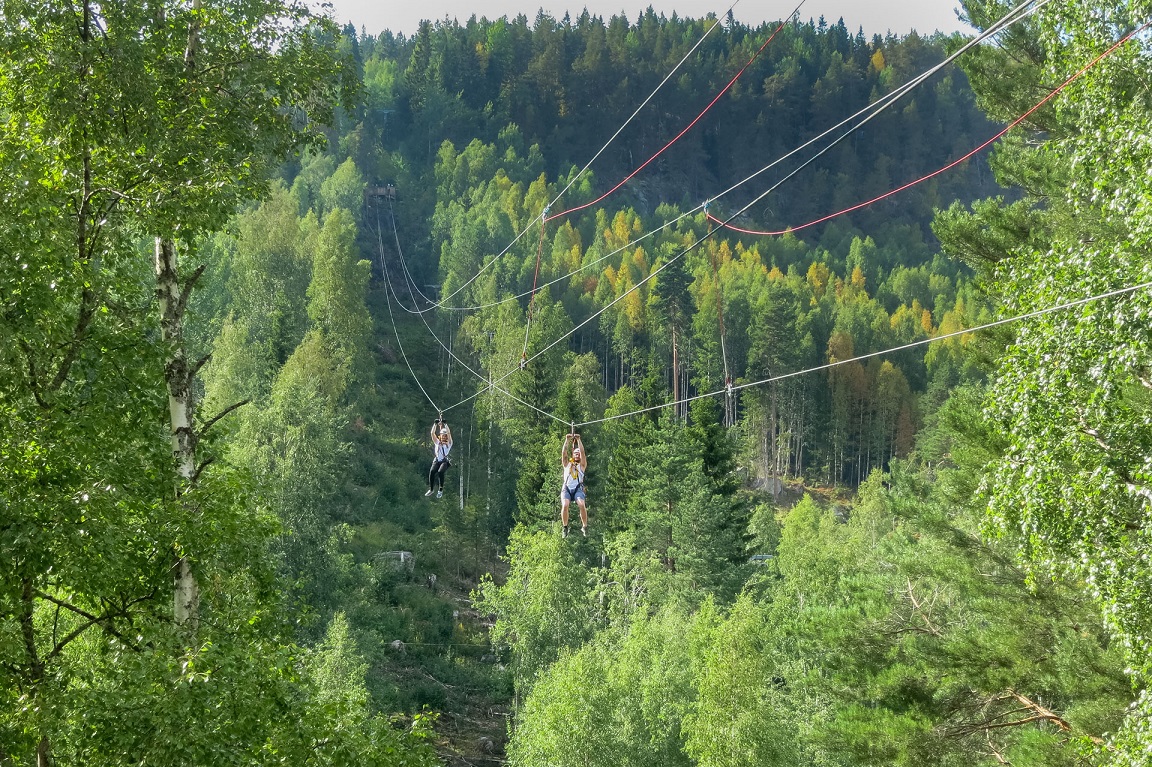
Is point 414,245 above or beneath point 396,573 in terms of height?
above

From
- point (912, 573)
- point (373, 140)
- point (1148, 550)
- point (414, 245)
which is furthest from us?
point (373, 140)

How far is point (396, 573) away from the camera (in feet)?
145

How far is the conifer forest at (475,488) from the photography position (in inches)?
290

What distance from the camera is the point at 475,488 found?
187 feet

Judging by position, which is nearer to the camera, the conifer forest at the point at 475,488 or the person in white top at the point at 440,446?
the conifer forest at the point at 475,488

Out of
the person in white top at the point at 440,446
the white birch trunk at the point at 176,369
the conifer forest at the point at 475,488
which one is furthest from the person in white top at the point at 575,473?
the white birch trunk at the point at 176,369

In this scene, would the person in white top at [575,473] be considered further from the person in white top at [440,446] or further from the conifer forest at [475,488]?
the person in white top at [440,446]

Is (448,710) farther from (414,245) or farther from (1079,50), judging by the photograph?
(414,245)

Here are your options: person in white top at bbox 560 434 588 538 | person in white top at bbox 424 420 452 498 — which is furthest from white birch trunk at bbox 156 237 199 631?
person in white top at bbox 424 420 452 498

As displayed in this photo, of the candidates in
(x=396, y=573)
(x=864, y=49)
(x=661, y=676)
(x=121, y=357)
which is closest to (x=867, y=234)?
(x=864, y=49)

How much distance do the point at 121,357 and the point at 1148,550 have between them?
833 centimetres

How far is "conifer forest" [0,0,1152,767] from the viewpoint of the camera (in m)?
Answer: 7.36

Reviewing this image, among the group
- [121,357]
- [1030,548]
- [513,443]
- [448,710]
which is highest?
[121,357]

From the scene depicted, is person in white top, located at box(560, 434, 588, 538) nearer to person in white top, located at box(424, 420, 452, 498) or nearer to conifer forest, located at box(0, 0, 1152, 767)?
conifer forest, located at box(0, 0, 1152, 767)
